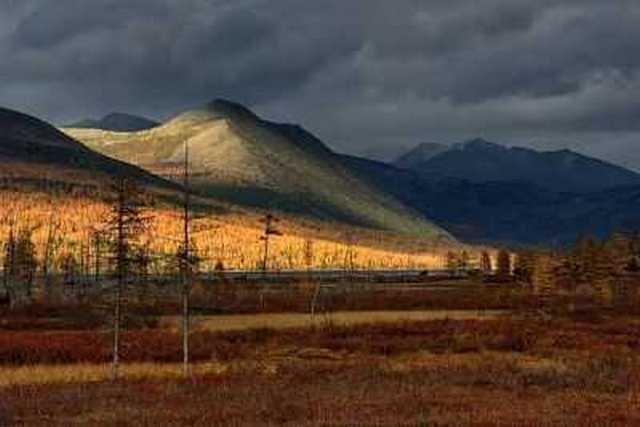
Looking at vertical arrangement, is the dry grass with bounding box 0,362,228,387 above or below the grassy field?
below

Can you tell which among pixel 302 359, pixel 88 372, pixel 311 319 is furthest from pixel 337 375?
pixel 311 319

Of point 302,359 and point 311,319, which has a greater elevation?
point 311,319

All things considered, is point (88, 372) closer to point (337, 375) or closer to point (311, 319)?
point (337, 375)

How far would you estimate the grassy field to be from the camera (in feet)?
113

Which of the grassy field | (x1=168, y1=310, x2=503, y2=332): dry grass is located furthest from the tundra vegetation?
(x1=168, y1=310, x2=503, y2=332): dry grass

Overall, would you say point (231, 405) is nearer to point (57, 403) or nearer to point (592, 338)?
point (57, 403)

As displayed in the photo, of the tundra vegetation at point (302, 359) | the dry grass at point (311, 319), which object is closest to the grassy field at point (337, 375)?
the tundra vegetation at point (302, 359)

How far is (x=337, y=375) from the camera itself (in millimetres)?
51906

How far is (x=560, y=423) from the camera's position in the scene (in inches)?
1224

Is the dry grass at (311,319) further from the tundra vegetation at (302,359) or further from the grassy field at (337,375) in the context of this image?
the grassy field at (337,375)

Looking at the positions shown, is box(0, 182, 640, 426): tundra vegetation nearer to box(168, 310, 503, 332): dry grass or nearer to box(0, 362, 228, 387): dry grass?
box(0, 362, 228, 387): dry grass

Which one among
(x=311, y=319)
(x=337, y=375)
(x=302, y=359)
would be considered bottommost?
(x=302, y=359)

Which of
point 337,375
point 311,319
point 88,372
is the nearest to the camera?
point 337,375

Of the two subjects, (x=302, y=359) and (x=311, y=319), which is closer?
(x=302, y=359)
